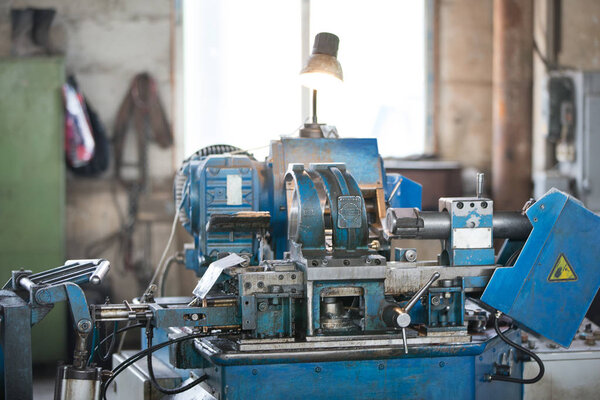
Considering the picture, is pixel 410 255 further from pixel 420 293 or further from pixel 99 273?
pixel 99 273

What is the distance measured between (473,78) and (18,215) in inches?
127

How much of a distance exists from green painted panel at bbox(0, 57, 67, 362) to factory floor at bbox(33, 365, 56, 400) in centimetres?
6

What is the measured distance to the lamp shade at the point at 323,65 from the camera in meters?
3.35

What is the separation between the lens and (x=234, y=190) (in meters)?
3.08

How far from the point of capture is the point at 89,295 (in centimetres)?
486

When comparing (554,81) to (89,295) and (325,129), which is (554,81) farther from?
(89,295)

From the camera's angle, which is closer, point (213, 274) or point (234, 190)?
point (213, 274)

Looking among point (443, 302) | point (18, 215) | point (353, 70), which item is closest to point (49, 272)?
point (443, 302)

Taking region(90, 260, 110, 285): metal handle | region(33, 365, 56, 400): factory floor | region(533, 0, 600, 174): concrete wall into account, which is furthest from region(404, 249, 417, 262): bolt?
region(533, 0, 600, 174): concrete wall

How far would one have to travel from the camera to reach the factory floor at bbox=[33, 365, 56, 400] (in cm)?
433

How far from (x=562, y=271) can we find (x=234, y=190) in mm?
1256

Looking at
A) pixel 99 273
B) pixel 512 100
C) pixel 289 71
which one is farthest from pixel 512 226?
pixel 289 71

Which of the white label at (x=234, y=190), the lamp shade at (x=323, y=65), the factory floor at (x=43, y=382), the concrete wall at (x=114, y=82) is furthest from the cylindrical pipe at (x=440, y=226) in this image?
the concrete wall at (x=114, y=82)

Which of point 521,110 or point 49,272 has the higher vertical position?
point 521,110
